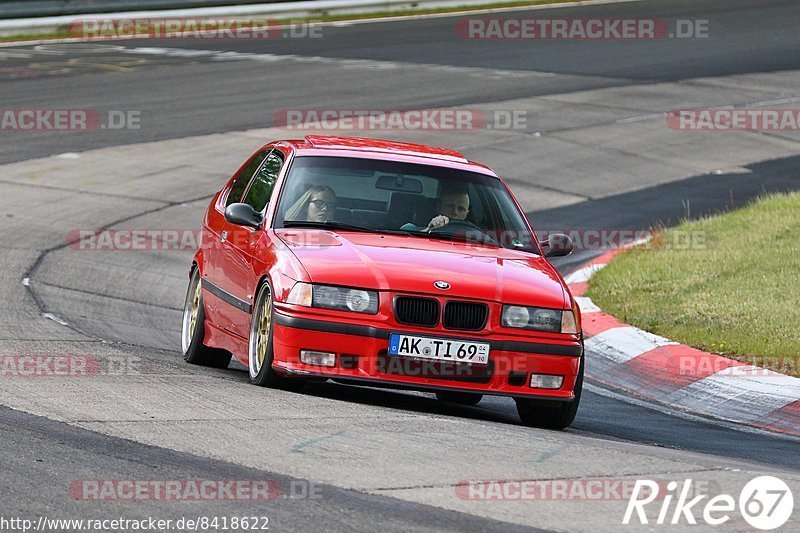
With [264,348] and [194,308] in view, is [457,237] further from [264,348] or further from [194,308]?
[194,308]

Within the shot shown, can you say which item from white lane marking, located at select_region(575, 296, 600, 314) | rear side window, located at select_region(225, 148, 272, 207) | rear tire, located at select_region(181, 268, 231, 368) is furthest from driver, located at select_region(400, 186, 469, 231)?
white lane marking, located at select_region(575, 296, 600, 314)

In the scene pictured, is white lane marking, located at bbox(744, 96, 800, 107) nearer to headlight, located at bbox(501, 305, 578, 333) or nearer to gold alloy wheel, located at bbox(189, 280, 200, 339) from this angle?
gold alloy wheel, located at bbox(189, 280, 200, 339)

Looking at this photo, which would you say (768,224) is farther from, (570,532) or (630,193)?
(570,532)

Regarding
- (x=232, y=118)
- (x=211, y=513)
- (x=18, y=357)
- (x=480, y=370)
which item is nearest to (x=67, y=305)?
(x=18, y=357)

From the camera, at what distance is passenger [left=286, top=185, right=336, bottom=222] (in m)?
Answer: 8.99

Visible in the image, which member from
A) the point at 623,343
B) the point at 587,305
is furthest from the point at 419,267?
the point at 587,305

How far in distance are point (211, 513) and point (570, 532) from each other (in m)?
1.34

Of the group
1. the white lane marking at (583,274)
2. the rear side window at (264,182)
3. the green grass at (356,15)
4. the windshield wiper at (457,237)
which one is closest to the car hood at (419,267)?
the windshield wiper at (457,237)

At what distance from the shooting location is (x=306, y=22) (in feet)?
108

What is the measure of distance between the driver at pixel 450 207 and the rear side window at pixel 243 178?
4.74ft

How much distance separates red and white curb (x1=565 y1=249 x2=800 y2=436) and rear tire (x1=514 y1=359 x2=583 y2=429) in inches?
60.4

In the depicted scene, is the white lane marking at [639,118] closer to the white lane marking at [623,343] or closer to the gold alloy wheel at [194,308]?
the white lane marking at [623,343]

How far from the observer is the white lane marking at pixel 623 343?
1112 centimetres

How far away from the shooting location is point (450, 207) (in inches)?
365
